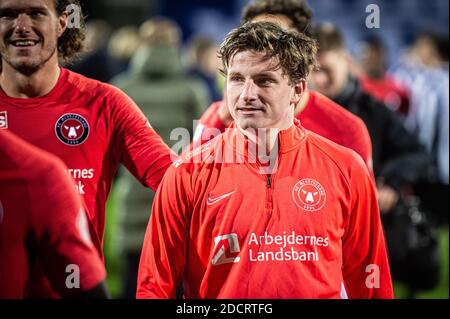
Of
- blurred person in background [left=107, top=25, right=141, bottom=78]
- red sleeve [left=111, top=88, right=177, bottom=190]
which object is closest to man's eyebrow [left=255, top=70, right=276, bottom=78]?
red sleeve [left=111, top=88, right=177, bottom=190]

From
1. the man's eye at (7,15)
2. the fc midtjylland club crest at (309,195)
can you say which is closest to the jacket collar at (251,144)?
the fc midtjylland club crest at (309,195)

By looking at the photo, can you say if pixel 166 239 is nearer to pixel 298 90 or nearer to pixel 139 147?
pixel 139 147

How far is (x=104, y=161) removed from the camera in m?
2.86

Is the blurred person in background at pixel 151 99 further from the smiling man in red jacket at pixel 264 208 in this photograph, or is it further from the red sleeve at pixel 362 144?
the smiling man in red jacket at pixel 264 208

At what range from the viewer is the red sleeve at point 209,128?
117 inches

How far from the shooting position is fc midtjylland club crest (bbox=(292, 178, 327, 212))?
2682 mm

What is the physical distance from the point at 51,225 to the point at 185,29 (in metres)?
9.23

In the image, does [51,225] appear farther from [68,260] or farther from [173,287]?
[173,287]

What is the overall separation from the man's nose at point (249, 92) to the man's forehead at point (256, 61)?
0.16ft

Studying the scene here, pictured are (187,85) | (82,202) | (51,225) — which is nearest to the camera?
(51,225)

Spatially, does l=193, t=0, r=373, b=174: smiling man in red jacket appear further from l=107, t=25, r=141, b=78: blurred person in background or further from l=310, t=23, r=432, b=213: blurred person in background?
l=107, t=25, r=141, b=78: blurred person in background

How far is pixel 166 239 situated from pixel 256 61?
23.4 inches

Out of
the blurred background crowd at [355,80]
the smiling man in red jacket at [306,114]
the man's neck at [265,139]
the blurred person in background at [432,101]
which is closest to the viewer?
the man's neck at [265,139]
